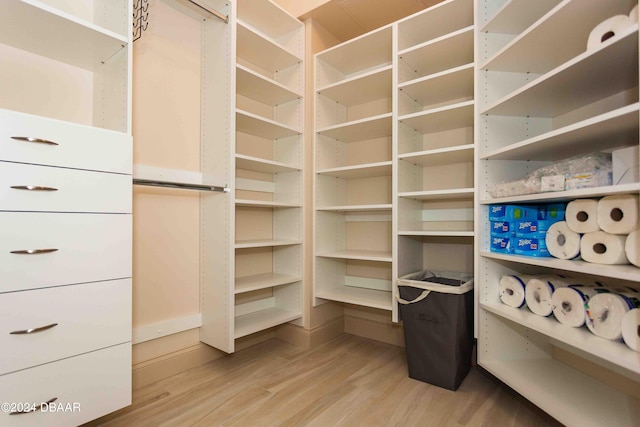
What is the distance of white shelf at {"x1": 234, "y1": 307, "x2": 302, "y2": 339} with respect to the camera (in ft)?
6.61

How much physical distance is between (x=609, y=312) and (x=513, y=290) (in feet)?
1.49

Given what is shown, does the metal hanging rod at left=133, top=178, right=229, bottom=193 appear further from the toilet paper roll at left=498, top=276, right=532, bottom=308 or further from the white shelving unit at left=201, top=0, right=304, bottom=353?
the toilet paper roll at left=498, top=276, right=532, bottom=308

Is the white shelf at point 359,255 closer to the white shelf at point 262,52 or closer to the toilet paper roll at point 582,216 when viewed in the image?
the toilet paper roll at point 582,216

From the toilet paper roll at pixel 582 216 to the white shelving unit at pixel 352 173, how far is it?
1.13 metres

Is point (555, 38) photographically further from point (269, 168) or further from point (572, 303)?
point (269, 168)

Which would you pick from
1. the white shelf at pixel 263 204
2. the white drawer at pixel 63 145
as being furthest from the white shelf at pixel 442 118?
the white drawer at pixel 63 145

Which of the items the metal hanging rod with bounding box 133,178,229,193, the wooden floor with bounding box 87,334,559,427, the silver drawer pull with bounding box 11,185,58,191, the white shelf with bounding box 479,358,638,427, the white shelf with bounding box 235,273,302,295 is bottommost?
the wooden floor with bounding box 87,334,559,427

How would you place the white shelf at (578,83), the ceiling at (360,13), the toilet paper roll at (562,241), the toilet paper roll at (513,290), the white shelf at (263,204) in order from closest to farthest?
the white shelf at (578,83) → the toilet paper roll at (562,241) → the toilet paper roll at (513,290) → the white shelf at (263,204) → the ceiling at (360,13)

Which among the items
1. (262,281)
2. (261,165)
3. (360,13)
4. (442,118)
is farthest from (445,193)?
(360,13)

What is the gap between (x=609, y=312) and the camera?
1.17 m

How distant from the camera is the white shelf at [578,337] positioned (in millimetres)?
1007

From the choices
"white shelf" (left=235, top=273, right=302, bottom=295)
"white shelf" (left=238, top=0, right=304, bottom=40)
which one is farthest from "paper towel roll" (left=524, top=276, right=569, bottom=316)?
"white shelf" (left=238, top=0, right=304, bottom=40)

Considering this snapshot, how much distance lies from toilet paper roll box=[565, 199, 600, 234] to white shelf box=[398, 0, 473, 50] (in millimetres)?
1292

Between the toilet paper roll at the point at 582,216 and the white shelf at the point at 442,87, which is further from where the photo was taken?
the white shelf at the point at 442,87
